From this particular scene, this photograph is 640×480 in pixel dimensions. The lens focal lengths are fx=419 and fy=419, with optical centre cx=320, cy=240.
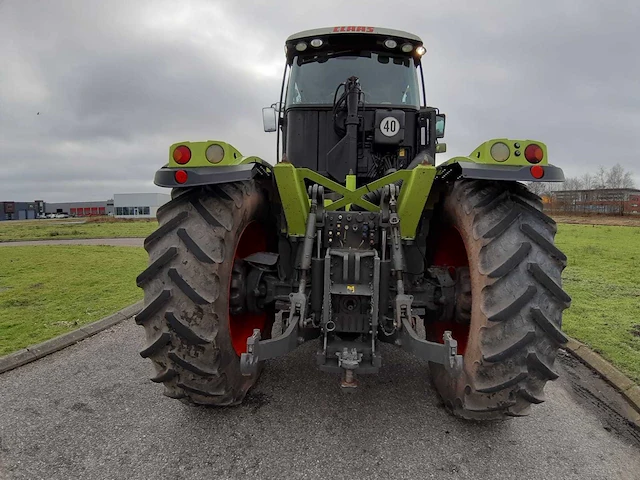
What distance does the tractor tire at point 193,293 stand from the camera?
8.17ft

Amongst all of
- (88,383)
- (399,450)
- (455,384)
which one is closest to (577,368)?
(455,384)

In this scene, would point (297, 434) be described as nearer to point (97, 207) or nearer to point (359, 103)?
point (359, 103)

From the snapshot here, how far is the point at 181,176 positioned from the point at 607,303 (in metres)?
6.55

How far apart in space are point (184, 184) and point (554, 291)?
A: 7.46 ft

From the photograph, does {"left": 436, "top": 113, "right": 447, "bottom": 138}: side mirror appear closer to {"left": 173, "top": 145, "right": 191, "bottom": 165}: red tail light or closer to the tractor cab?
the tractor cab

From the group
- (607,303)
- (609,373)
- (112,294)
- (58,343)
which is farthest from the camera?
(112,294)

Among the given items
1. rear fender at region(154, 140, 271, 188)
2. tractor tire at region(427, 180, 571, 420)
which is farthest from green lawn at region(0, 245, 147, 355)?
tractor tire at region(427, 180, 571, 420)

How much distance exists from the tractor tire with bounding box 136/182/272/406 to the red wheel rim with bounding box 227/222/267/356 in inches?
24.6

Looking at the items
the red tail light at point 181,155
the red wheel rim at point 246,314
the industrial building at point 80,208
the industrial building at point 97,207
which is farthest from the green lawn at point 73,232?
the industrial building at point 80,208

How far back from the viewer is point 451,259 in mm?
3713

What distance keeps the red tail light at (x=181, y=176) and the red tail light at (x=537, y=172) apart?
2.07 m

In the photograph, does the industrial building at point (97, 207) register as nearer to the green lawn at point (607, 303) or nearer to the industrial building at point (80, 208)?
the industrial building at point (80, 208)

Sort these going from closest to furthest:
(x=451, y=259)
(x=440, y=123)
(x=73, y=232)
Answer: (x=451, y=259) → (x=440, y=123) → (x=73, y=232)

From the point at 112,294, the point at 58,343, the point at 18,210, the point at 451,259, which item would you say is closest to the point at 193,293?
the point at 451,259
